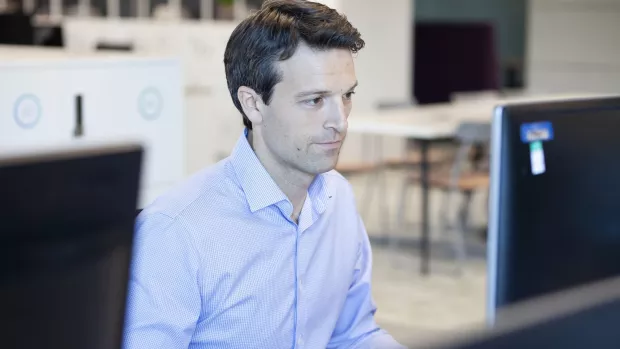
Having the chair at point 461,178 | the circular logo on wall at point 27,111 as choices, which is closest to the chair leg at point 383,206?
the chair at point 461,178

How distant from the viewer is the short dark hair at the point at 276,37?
1572 mm

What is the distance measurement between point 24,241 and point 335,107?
87 centimetres

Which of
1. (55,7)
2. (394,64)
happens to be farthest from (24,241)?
(55,7)

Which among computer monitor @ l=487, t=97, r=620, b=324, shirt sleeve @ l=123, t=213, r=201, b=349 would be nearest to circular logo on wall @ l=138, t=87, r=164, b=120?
shirt sleeve @ l=123, t=213, r=201, b=349

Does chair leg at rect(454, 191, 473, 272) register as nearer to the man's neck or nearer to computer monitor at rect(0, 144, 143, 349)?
the man's neck

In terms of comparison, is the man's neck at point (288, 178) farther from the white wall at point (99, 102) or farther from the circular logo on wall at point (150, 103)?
the circular logo on wall at point (150, 103)

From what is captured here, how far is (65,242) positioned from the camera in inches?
29.1

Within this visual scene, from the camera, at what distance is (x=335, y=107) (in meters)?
1.54

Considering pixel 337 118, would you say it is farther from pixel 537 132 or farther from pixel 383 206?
pixel 383 206

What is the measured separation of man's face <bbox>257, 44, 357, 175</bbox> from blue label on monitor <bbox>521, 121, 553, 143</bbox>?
1.06 feet

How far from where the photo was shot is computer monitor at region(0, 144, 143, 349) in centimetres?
71

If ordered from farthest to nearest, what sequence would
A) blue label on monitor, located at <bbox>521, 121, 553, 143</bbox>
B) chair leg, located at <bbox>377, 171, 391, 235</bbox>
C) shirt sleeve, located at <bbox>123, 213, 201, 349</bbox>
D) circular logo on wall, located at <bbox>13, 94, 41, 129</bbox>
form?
chair leg, located at <bbox>377, 171, 391, 235</bbox> → circular logo on wall, located at <bbox>13, 94, 41, 129</bbox> → shirt sleeve, located at <bbox>123, 213, 201, 349</bbox> → blue label on monitor, located at <bbox>521, 121, 553, 143</bbox>

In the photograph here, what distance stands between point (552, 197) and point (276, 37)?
504 millimetres

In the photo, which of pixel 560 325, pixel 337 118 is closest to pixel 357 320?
pixel 337 118
